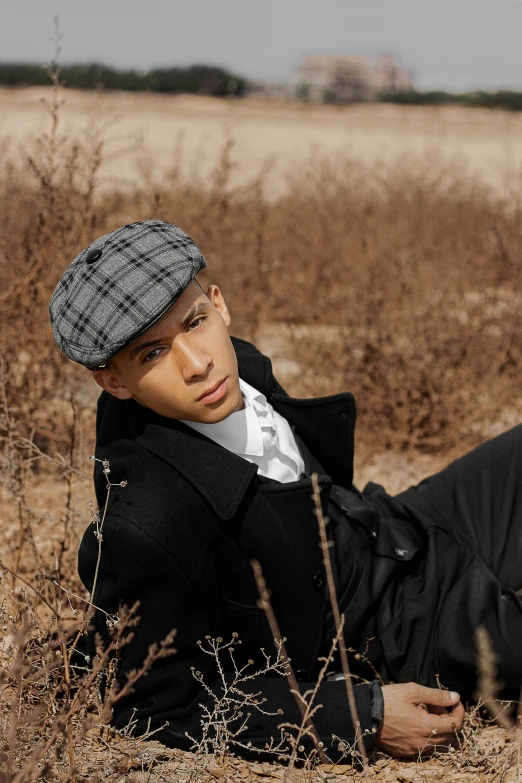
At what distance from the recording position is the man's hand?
209 cm

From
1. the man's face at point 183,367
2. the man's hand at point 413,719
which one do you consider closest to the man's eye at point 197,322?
the man's face at point 183,367

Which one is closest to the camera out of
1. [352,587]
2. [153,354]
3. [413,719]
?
[153,354]

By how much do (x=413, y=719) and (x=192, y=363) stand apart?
1062 mm

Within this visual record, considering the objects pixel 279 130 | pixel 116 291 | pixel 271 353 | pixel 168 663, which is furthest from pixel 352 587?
pixel 279 130

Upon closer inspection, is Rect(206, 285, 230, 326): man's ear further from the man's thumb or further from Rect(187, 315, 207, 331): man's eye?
the man's thumb

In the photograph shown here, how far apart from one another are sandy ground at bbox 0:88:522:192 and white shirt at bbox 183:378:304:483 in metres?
11.5

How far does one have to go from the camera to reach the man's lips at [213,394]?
1.95 metres

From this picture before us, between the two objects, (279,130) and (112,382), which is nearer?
(112,382)

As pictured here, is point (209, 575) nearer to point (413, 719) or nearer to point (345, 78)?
point (413, 719)

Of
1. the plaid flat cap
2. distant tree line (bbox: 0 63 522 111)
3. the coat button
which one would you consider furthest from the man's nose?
distant tree line (bbox: 0 63 522 111)

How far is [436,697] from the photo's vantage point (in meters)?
2.13

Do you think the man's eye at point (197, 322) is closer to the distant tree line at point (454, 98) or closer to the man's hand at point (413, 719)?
the man's hand at point (413, 719)

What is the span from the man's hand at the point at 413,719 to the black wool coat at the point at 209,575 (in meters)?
0.07

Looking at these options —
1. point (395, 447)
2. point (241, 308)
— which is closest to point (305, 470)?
point (395, 447)
